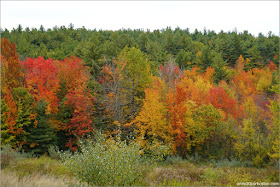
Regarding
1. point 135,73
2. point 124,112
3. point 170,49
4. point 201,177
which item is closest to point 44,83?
point 135,73

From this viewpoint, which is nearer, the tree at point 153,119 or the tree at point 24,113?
the tree at point 153,119

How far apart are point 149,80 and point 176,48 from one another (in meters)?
44.9

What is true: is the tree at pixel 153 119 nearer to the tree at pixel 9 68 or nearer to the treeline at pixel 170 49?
the tree at pixel 9 68

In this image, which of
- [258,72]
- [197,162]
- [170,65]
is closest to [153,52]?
[170,65]

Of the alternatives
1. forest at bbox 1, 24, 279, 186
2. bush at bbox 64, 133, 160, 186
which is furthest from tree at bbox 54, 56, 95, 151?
bush at bbox 64, 133, 160, 186

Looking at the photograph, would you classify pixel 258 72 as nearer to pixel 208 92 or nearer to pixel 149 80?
pixel 208 92

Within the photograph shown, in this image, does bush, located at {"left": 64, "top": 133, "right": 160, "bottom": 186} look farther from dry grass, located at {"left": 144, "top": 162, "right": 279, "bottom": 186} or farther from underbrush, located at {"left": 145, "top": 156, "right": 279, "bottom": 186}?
dry grass, located at {"left": 144, "top": 162, "right": 279, "bottom": 186}

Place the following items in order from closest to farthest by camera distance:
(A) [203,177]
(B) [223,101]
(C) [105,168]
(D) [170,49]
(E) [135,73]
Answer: (C) [105,168]
(A) [203,177]
(E) [135,73]
(B) [223,101]
(D) [170,49]

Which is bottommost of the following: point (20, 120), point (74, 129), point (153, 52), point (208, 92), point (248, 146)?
point (248, 146)

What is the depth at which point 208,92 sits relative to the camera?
32969mm

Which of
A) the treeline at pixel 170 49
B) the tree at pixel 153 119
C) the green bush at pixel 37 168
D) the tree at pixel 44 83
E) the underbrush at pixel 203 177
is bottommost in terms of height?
the underbrush at pixel 203 177

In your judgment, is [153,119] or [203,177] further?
[153,119]

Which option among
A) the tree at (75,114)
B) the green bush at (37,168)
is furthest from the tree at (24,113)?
the green bush at (37,168)

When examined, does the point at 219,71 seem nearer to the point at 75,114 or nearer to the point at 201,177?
the point at 75,114
